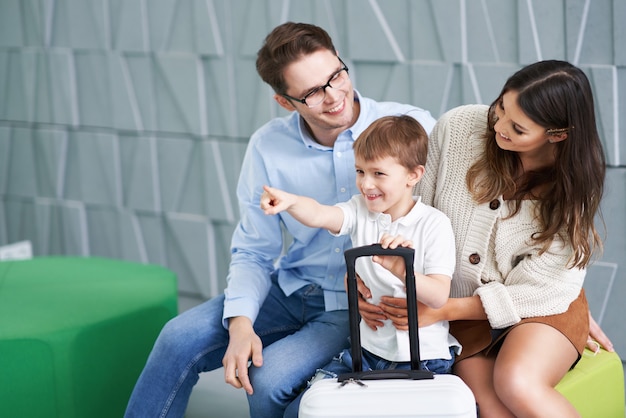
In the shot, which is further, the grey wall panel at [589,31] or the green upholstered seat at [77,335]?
the grey wall panel at [589,31]

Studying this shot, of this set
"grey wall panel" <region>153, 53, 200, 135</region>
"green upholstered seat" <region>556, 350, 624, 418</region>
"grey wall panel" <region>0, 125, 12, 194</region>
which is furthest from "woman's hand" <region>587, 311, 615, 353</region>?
"grey wall panel" <region>0, 125, 12, 194</region>

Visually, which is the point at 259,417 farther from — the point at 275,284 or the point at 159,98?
the point at 159,98

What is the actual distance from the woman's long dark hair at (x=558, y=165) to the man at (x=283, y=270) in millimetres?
328

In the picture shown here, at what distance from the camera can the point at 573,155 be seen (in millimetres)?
2086

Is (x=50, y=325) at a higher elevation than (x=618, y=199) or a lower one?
lower

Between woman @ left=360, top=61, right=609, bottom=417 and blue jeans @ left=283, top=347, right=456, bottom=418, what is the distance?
8 cm

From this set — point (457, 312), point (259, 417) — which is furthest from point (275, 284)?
point (457, 312)

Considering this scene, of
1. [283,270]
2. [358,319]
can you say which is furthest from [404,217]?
[283,270]

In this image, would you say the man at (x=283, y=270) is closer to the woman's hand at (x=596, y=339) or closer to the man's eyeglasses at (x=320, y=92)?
the man's eyeglasses at (x=320, y=92)

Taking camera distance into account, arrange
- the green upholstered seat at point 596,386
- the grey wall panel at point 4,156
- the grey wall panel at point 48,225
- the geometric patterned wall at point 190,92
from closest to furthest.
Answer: the green upholstered seat at point 596,386
the geometric patterned wall at point 190,92
the grey wall panel at point 48,225
the grey wall panel at point 4,156

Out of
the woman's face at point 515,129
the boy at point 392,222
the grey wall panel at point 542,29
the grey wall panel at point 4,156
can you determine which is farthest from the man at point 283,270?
the grey wall panel at point 4,156

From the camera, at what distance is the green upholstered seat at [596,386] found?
2.23 metres

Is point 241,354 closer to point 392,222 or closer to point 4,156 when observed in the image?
point 392,222

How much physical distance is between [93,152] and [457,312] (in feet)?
9.54
